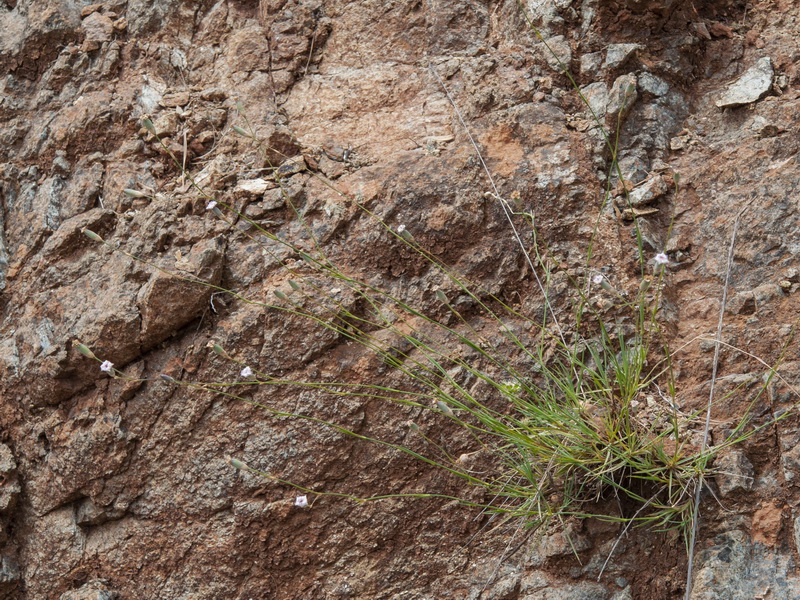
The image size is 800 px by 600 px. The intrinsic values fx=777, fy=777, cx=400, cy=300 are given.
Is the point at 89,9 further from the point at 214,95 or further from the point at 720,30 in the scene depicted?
Answer: the point at 720,30

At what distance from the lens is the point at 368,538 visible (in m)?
2.67

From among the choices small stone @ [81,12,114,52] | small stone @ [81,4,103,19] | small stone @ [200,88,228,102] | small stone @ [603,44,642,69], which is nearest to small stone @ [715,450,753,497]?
small stone @ [603,44,642,69]

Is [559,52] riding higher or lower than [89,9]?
lower

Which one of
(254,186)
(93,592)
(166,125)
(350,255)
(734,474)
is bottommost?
(93,592)

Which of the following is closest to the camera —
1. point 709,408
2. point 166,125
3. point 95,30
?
point 709,408

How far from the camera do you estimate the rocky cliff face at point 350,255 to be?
2.58 meters

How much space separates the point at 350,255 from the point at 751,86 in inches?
67.9

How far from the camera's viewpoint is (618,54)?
320 centimetres

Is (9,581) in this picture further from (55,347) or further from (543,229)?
(543,229)

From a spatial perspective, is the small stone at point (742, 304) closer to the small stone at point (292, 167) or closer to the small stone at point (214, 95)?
the small stone at point (292, 167)

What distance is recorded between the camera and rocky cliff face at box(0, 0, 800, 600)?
2.58 metres

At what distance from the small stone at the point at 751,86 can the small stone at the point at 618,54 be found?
41 centimetres

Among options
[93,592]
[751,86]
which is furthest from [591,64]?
[93,592]

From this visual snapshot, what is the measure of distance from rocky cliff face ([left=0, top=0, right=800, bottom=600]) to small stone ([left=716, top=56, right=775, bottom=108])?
1cm
